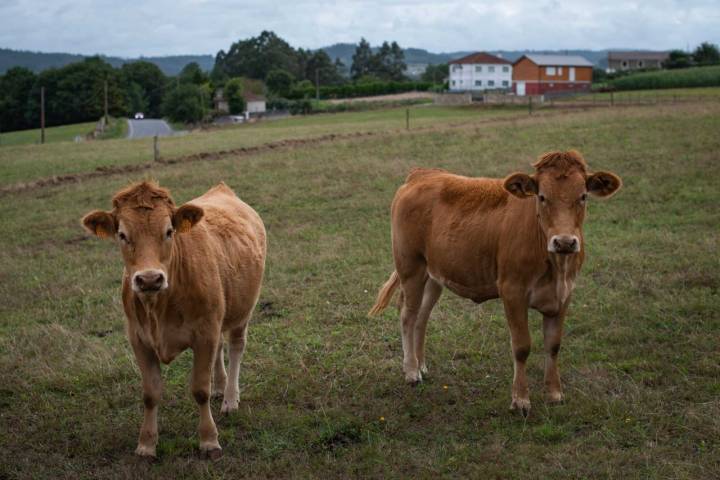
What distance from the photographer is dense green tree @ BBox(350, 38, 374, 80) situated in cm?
15588

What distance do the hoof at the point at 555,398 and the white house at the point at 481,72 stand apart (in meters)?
112

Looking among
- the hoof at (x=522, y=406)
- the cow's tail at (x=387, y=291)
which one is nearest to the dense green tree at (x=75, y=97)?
the cow's tail at (x=387, y=291)

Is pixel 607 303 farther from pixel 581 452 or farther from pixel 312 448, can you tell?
pixel 312 448

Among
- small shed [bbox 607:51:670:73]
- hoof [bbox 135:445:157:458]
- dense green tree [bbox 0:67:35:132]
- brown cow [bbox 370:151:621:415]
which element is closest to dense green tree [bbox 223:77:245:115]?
dense green tree [bbox 0:67:35:132]

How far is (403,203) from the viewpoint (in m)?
7.88

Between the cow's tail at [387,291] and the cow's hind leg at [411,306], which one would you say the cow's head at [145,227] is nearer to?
the cow's hind leg at [411,306]

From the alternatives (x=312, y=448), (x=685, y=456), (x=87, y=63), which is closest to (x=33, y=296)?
(x=312, y=448)

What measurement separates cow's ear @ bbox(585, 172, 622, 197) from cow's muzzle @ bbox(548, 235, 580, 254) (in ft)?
2.35

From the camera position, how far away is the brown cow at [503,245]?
252 inches

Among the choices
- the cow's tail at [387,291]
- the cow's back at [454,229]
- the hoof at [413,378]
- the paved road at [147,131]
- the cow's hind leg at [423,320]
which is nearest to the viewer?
the cow's back at [454,229]

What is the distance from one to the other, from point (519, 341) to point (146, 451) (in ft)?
10.8

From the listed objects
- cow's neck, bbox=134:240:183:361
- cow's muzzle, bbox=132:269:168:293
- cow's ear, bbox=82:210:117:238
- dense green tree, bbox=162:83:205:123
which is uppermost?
dense green tree, bbox=162:83:205:123

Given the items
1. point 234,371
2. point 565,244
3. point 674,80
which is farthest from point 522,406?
point 674,80

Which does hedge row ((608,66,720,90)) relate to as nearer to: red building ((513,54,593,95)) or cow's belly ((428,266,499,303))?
red building ((513,54,593,95))
